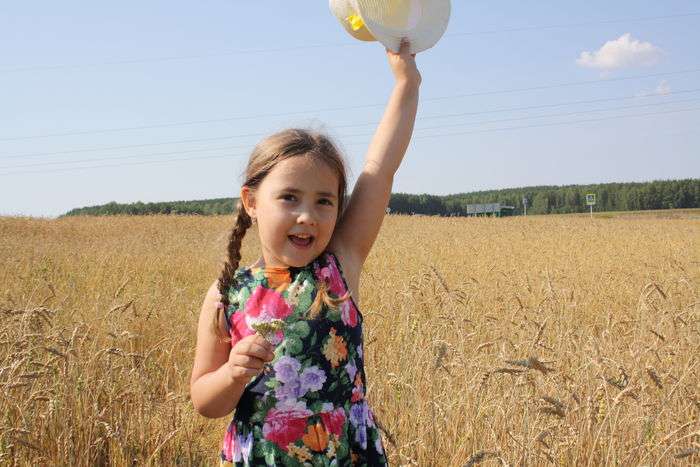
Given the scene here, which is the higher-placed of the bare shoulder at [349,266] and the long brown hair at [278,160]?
the long brown hair at [278,160]

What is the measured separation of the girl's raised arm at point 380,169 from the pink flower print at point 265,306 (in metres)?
0.23

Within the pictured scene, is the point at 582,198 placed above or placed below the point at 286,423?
above

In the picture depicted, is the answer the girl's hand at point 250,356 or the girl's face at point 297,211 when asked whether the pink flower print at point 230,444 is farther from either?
the girl's face at point 297,211

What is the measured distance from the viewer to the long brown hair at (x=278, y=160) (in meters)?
1.67

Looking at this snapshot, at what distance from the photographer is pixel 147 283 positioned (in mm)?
8555

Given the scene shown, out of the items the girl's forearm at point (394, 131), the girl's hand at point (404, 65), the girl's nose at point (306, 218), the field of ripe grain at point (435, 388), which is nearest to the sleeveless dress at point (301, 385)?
the girl's nose at point (306, 218)

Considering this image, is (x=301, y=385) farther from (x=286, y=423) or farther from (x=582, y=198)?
(x=582, y=198)

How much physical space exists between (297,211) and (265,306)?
0.25m

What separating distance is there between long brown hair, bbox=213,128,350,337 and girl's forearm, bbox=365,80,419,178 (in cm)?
13

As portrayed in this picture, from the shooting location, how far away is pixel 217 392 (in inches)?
60.2

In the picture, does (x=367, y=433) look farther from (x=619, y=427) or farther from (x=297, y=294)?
(x=619, y=427)

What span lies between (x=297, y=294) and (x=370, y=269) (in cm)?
821

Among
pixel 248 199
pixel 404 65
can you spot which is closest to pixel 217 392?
pixel 248 199

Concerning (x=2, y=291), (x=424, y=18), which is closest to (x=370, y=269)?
(x=2, y=291)
